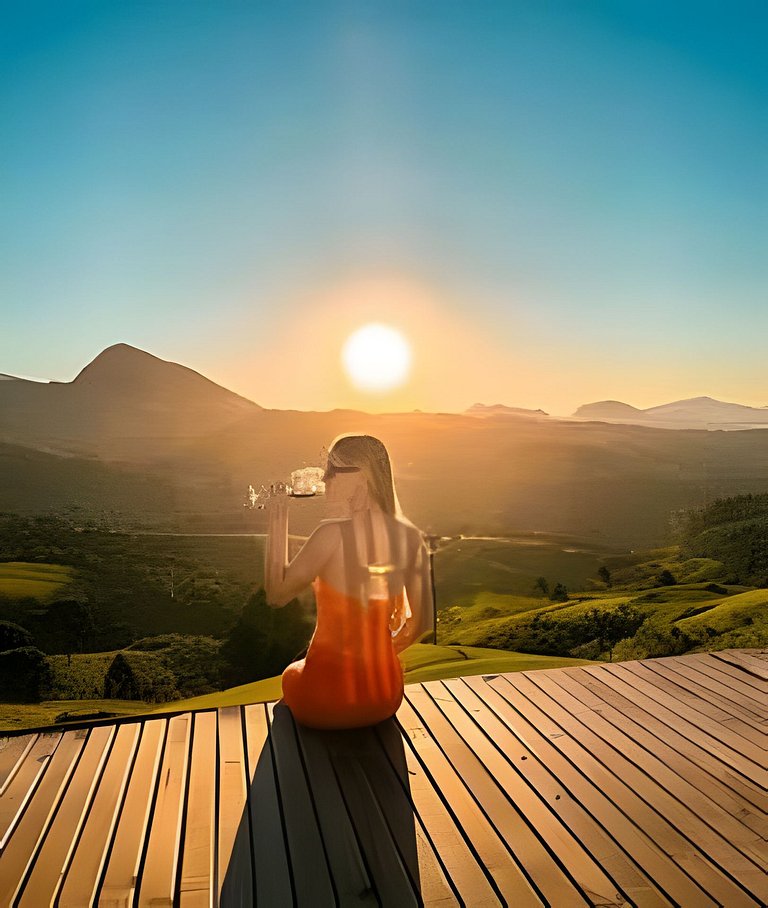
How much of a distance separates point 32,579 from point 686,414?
474cm

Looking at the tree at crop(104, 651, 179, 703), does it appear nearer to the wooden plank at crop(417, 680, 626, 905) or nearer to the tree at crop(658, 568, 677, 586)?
the wooden plank at crop(417, 680, 626, 905)

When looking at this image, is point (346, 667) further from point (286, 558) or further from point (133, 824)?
point (133, 824)

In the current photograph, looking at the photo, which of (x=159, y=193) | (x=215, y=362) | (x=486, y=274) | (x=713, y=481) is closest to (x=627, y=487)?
(x=713, y=481)

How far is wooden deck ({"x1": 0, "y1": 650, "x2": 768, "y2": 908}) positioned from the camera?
5.45ft

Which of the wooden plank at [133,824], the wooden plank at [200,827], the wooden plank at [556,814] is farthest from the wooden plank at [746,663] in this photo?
the wooden plank at [133,824]

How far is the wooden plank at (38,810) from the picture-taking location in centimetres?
171

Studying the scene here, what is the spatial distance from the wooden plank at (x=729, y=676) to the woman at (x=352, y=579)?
1477mm

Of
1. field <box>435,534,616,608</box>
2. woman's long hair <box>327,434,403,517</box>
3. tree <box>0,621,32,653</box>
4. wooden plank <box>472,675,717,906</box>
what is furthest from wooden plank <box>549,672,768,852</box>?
tree <box>0,621,32,653</box>

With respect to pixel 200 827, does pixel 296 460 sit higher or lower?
higher

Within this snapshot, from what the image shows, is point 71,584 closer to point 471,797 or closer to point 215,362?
point 215,362

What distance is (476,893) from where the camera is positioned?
64.2 inches

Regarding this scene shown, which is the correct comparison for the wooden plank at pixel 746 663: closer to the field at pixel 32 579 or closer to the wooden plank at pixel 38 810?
the wooden plank at pixel 38 810

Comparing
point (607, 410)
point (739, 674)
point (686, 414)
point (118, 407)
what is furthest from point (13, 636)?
point (686, 414)

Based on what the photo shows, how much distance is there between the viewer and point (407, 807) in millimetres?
2012
